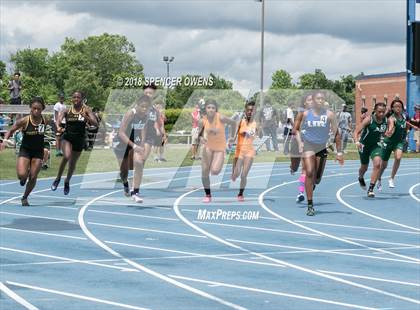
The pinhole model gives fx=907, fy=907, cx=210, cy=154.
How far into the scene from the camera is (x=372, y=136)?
17.8 meters

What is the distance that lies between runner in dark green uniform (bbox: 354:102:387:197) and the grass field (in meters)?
8.59

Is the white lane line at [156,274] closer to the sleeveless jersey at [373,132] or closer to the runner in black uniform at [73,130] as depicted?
the runner in black uniform at [73,130]

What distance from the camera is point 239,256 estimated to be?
11352mm

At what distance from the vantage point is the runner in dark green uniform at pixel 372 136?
17.5m

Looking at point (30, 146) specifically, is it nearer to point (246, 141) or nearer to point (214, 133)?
point (214, 133)

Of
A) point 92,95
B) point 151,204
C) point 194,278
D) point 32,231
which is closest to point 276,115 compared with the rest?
point 151,204

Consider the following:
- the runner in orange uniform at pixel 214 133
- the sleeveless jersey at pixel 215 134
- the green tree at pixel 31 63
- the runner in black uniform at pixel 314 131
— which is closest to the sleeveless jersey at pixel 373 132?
the runner in black uniform at pixel 314 131

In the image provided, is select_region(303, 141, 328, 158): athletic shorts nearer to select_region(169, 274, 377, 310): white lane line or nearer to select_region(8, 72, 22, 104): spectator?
select_region(169, 274, 377, 310): white lane line

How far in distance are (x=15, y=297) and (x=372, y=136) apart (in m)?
10.7

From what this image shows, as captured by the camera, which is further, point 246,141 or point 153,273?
point 246,141

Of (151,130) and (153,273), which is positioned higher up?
(151,130)

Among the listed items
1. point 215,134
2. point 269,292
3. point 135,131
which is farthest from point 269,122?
point 269,292

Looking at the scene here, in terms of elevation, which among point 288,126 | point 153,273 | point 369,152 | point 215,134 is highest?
point 215,134

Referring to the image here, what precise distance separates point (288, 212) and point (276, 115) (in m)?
17.4
